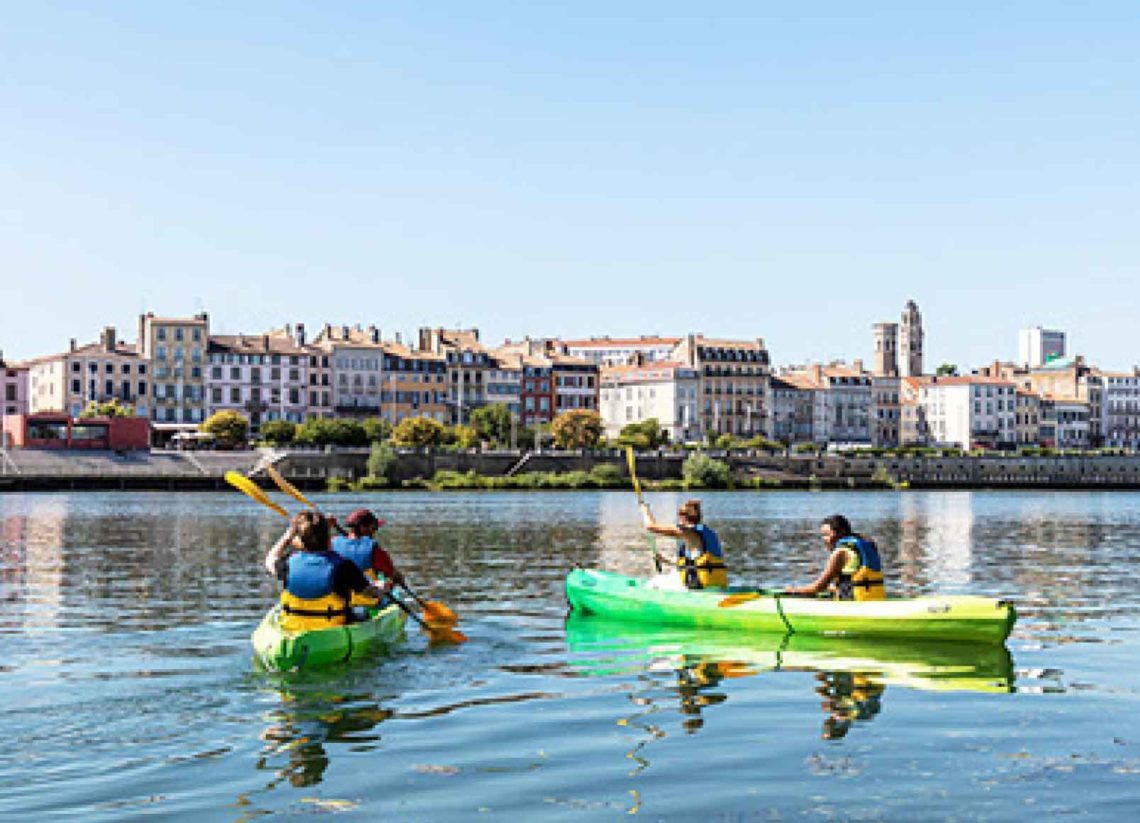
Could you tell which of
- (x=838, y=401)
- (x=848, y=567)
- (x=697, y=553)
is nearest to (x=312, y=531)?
(x=697, y=553)

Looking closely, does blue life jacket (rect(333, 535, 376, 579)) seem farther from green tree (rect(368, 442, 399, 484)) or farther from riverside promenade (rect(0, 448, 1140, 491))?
green tree (rect(368, 442, 399, 484))

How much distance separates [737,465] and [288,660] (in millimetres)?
110210

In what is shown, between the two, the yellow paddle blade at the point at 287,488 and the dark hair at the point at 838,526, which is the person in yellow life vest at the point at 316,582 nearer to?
the yellow paddle blade at the point at 287,488

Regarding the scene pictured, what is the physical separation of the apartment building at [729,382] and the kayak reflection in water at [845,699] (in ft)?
450

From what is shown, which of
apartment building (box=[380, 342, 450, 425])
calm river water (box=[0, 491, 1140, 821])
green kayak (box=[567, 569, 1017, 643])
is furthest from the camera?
apartment building (box=[380, 342, 450, 425])

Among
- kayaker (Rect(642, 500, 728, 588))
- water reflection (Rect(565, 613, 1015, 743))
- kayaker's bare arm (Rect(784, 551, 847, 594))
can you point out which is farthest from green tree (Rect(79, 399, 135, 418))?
kayaker's bare arm (Rect(784, 551, 847, 594))

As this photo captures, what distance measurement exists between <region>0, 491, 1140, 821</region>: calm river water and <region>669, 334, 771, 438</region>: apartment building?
12673cm

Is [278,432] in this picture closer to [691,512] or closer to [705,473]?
[705,473]

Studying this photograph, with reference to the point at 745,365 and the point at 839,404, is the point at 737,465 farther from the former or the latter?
the point at 839,404

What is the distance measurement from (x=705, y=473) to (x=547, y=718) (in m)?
104

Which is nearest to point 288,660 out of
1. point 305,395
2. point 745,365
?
point 305,395

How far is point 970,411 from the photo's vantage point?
178250 mm

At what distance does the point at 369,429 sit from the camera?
120375 millimetres

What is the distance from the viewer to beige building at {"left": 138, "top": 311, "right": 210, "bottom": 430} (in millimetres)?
130125
